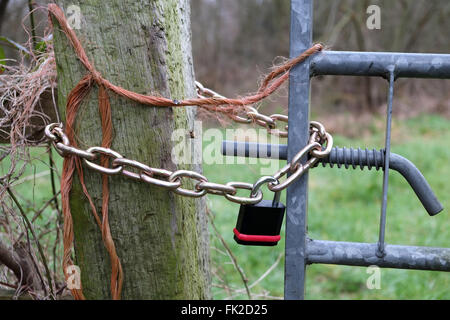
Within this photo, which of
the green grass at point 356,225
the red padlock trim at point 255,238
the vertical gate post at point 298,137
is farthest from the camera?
the green grass at point 356,225

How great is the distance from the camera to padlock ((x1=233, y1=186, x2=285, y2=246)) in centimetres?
118

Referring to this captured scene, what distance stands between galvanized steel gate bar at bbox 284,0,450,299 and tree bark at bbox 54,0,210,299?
0.30 metres

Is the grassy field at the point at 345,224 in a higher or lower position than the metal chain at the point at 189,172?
lower

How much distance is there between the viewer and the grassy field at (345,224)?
297cm

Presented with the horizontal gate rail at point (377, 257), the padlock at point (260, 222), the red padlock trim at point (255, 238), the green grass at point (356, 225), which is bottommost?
the green grass at point (356, 225)

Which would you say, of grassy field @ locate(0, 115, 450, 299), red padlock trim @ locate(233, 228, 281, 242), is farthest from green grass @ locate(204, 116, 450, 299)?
red padlock trim @ locate(233, 228, 281, 242)

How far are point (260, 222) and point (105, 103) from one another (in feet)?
1.66

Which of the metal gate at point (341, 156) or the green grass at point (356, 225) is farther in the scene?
the green grass at point (356, 225)

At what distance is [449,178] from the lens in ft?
18.3

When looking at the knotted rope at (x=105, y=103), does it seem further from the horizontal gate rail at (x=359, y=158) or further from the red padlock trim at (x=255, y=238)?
the red padlock trim at (x=255, y=238)

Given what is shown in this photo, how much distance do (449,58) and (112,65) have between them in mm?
824

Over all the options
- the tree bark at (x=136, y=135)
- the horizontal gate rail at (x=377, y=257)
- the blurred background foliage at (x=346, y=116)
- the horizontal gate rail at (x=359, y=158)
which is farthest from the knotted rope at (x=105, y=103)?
the blurred background foliage at (x=346, y=116)
